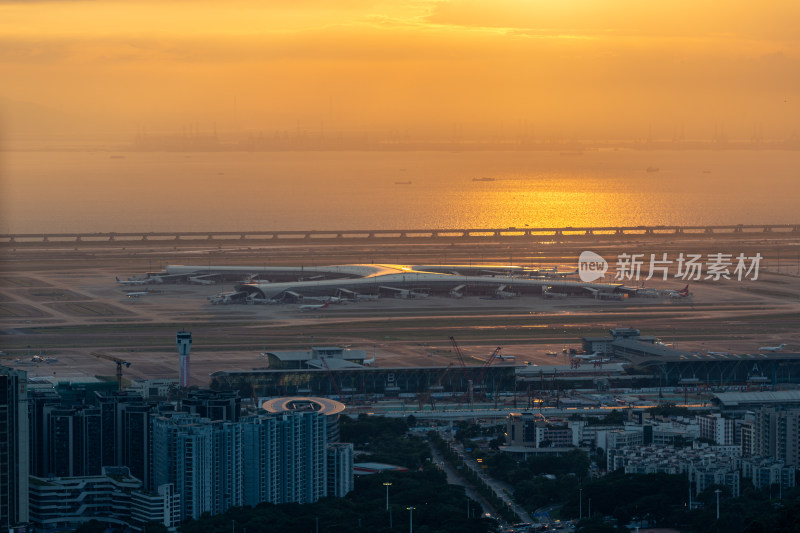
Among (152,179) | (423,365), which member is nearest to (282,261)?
(423,365)

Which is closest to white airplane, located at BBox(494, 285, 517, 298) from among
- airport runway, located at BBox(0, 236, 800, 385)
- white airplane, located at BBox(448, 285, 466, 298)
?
airport runway, located at BBox(0, 236, 800, 385)

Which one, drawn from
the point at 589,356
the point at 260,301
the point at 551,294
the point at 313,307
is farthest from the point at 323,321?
the point at 589,356

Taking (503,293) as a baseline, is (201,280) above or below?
above

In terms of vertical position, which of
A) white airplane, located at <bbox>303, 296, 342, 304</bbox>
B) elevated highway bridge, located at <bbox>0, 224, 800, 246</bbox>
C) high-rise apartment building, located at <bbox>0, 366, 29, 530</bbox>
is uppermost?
elevated highway bridge, located at <bbox>0, 224, 800, 246</bbox>

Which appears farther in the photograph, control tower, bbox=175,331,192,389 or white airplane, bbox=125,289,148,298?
white airplane, bbox=125,289,148,298

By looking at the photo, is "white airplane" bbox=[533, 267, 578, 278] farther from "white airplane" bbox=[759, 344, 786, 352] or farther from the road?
the road

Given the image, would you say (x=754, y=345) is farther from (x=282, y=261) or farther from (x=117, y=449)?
(x=282, y=261)

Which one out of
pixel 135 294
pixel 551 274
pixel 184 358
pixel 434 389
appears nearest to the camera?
pixel 184 358

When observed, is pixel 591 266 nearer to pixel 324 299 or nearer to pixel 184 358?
pixel 324 299

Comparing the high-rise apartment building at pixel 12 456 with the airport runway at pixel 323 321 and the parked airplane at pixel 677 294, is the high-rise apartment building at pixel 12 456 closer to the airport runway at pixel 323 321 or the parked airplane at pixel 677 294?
the airport runway at pixel 323 321

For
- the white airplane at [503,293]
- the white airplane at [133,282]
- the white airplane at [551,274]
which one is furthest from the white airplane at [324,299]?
the white airplane at [551,274]
